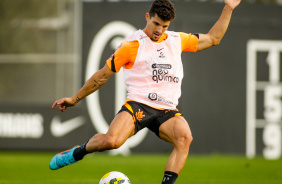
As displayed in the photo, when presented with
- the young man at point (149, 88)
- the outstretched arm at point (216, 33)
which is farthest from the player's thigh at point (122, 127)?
the outstretched arm at point (216, 33)

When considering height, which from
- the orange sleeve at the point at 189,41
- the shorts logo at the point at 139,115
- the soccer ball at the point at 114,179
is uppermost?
the orange sleeve at the point at 189,41

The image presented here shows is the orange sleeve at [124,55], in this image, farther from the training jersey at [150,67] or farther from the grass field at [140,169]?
the grass field at [140,169]

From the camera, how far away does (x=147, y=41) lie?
23.5 ft

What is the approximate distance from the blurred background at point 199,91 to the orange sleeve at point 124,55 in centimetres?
760

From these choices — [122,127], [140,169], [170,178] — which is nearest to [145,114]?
[122,127]

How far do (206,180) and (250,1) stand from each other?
300 inches

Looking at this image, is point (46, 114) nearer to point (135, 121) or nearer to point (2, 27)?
point (2, 27)

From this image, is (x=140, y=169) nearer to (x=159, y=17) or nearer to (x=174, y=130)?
(x=174, y=130)

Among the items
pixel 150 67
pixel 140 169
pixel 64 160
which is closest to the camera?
pixel 150 67

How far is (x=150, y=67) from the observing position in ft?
23.3

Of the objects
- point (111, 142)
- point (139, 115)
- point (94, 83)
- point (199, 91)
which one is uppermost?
point (199, 91)

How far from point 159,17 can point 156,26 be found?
5.0 inches

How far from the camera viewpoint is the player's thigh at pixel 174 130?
702 centimetres

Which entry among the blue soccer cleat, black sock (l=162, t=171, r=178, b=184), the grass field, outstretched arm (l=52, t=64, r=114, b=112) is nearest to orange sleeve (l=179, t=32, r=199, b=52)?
outstretched arm (l=52, t=64, r=114, b=112)
